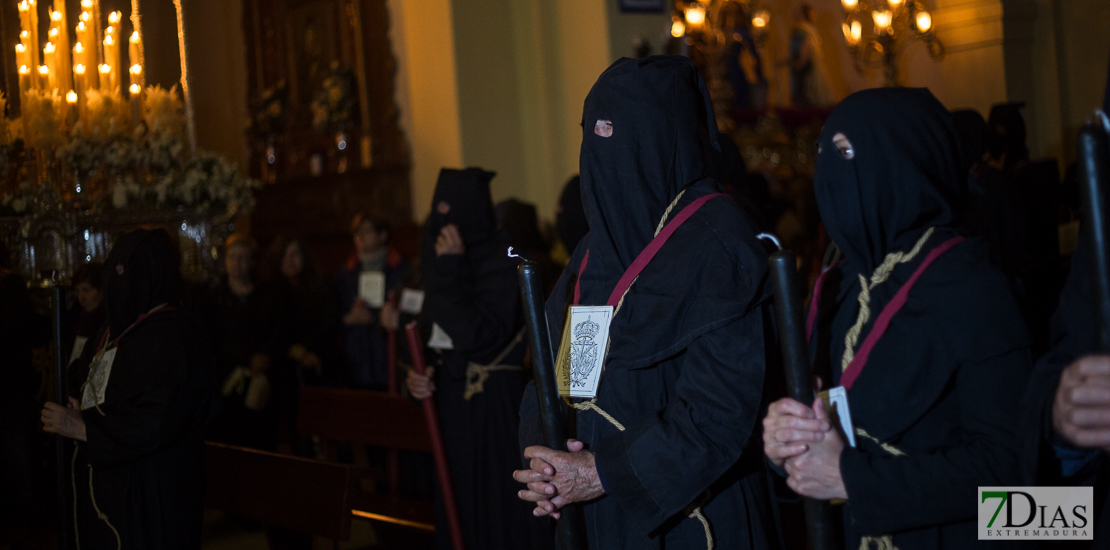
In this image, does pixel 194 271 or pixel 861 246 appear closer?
pixel 861 246

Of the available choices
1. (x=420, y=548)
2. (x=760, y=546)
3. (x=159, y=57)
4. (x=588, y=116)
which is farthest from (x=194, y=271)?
(x=760, y=546)

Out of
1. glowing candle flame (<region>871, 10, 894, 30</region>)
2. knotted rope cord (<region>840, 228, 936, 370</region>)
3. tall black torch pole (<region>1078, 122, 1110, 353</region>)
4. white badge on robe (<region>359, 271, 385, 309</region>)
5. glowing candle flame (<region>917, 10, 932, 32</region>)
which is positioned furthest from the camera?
glowing candle flame (<region>871, 10, 894, 30</region>)

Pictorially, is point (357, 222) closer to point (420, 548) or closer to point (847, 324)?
point (420, 548)

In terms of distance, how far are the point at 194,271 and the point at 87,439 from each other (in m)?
2.55

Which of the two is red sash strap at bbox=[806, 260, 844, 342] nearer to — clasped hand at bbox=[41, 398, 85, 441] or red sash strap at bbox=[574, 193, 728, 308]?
red sash strap at bbox=[574, 193, 728, 308]

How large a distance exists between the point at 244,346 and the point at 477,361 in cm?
258

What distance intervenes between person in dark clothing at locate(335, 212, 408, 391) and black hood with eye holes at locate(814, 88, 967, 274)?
517 cm

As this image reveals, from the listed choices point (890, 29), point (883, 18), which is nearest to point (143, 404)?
point (883, 18)

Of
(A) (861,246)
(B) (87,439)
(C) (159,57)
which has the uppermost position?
(C) (159,57)

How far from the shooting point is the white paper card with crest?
206 centimetres

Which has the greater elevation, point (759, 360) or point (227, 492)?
point (759, 360)

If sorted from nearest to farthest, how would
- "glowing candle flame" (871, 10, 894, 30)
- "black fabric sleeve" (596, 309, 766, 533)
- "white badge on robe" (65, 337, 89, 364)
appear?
"black fabric sleeve" (596, 309, 766, 533) → "white badge on robe" (65, 337, 89, 364) → "glowing candle flame" (871, 10, 894, 30)

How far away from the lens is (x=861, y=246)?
1.83 meters

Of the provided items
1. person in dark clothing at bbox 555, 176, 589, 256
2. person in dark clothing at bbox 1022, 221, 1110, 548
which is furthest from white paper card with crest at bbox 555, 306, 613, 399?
person in dark clothing at bbox 555, 176, 589, 256
